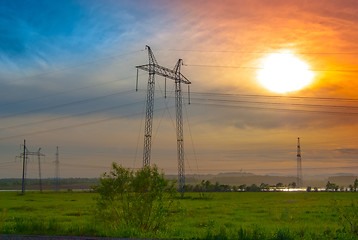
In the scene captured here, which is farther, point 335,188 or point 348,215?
point 335,188

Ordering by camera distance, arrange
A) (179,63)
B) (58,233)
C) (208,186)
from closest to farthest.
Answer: (58,233) → (179,63) → (208,186)

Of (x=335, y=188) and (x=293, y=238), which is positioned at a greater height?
(x=293, y=238)

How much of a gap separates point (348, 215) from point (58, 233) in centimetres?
2060

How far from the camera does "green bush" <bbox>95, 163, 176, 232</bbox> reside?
26.5 m

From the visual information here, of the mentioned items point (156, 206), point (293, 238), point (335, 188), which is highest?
point (156, 206)

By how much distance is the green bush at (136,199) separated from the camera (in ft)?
86.8

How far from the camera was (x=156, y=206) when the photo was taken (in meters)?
26.7

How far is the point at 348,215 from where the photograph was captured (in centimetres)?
2523

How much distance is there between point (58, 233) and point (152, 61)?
50.8m

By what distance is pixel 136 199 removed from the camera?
2703 cm

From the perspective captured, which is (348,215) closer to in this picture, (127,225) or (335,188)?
(127,225)

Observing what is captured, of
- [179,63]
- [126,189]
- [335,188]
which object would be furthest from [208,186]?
[126,189]

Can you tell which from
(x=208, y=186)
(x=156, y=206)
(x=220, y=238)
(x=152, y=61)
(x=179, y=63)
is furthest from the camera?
(x=208, y=186)

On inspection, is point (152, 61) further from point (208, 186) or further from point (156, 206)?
point (208, 186)
